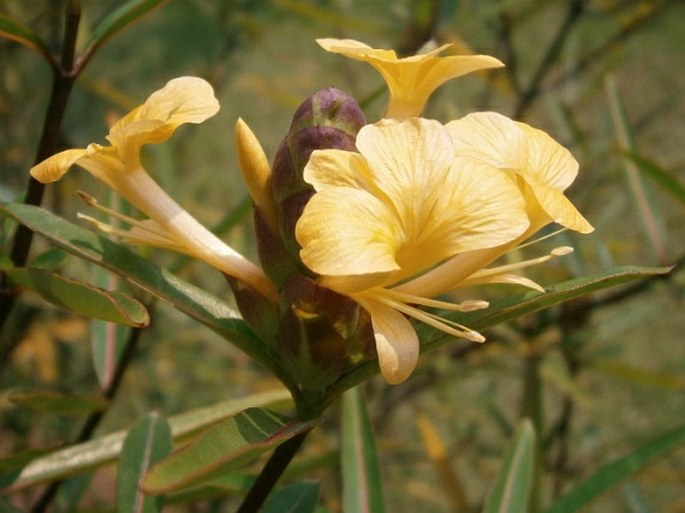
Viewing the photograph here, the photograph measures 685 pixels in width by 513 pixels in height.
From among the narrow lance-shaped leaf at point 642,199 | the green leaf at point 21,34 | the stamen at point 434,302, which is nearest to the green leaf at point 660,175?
the narrow lance-shaped leaf at point 642,199

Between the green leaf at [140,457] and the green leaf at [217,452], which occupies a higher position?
the green leaf at [217,452]

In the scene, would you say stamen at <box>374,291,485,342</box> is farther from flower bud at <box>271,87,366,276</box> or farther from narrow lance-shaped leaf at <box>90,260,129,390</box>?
narrow lance-shaped leaf at <box>90,260,129,390</box>

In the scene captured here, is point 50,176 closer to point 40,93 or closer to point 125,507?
point 125,507

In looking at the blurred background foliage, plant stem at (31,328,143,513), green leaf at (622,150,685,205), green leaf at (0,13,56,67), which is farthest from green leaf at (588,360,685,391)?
green leaf at (0,13,56,67)

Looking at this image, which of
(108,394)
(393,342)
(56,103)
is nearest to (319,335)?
(393,342)

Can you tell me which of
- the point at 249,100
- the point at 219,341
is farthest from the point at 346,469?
the point at 249,100

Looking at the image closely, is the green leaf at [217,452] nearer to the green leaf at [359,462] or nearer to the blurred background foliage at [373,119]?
the green leaf at [359,462]
